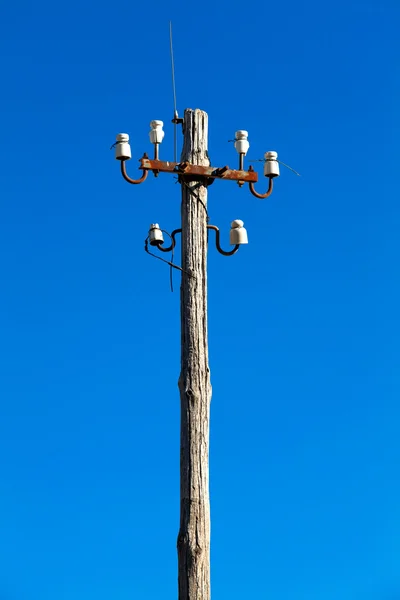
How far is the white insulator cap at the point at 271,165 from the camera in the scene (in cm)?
1281

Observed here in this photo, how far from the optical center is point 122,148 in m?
12.2

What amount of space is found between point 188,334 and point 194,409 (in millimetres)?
791

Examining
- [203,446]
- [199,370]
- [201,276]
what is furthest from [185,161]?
[203,446]

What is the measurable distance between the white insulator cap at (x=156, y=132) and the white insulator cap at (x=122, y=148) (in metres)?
0.27

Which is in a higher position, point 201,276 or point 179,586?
point 201,276

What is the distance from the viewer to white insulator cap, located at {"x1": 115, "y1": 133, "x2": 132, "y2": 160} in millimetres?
12172

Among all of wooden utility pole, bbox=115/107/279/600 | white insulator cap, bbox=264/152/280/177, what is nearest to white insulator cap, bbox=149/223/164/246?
wooden utility pole, bbox=115/107/279/600

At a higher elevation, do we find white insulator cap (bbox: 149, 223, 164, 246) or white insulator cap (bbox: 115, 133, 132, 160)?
white insulator cap (bbox: 115, 133, 132, 160)

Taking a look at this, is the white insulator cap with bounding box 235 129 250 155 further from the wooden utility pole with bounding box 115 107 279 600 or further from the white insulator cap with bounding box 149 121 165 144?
the white insulator cap with bounding box 149 121 165 144

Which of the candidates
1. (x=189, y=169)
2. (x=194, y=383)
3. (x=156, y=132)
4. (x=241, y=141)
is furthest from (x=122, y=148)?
(x=194, y=383)

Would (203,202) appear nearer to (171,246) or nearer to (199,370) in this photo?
(171,246)

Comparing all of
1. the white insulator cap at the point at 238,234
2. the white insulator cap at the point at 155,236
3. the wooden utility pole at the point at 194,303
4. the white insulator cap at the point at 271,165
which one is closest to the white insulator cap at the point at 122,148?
the wooden utility pole at the point at 194,303

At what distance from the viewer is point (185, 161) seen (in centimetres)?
1240

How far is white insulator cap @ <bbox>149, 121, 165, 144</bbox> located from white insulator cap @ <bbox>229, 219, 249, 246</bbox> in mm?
1221
